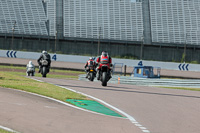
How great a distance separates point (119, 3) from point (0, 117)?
56359 mm

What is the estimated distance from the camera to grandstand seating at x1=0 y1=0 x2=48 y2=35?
196ft

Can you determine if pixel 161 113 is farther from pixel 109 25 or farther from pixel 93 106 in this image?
pixel 109 25

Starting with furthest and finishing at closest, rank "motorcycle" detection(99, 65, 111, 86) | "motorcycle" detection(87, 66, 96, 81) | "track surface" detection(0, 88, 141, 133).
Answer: "motorcycle" detection(87, 66, 96, 81) → "motorcycle" detection(99, 65, 111, 86) → "track surface" detection(0, 88, 141, 133)

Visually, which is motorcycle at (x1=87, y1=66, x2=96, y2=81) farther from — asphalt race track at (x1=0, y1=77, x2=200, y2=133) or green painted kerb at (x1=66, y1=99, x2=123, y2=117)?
green painted kerb at (x1=66, y1=99, x2=123, y2=117)

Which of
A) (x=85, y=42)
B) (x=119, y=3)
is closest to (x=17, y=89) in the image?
(x=85, y=42)

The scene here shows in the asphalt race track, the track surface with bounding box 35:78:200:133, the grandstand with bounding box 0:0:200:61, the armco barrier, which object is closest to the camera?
the asphalt race track

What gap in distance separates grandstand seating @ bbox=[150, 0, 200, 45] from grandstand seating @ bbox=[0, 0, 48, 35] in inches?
722

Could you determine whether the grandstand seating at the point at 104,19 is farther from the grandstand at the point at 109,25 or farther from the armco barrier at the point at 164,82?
the armco barrier at the point at 164,82

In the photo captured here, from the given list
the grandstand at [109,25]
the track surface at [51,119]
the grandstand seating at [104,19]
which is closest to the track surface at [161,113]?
the track surface at [51,119]

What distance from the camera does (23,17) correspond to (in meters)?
61.4

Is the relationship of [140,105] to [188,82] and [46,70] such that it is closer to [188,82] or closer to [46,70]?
[46,70]

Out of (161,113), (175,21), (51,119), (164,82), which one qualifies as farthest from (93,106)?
(175,21)

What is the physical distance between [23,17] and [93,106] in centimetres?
5284

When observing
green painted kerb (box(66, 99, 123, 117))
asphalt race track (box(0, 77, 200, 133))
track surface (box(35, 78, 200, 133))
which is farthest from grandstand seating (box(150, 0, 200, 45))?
green painted kerb (box(66, 99, 123, 117))
